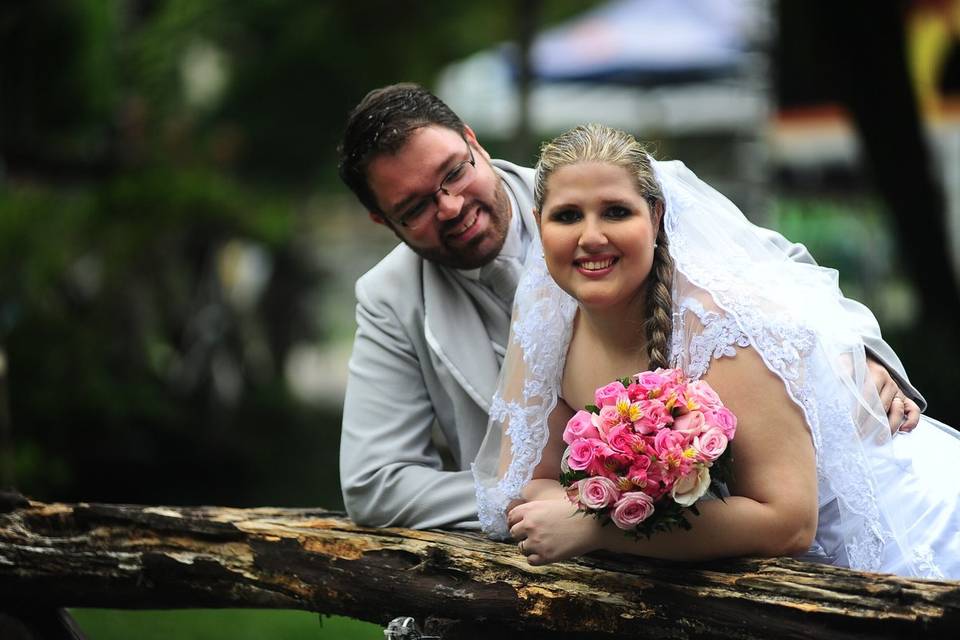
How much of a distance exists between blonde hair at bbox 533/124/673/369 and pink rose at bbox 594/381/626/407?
194 mm

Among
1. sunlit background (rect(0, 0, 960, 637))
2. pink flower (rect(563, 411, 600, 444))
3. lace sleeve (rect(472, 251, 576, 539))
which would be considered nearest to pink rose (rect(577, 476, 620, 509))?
pink flower (rect(563, 411, 600, 444))

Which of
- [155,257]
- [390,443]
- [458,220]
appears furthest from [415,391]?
[155,257]

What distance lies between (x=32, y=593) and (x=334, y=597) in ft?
3.70

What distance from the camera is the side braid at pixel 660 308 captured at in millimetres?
2949

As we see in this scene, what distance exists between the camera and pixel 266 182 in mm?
13414

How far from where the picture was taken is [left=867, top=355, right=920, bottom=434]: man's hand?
3195 millimetres

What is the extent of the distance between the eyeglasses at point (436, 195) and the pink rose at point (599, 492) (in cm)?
122

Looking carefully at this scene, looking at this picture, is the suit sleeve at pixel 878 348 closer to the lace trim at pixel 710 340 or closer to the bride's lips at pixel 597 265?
the lace trim at pixel 710 340

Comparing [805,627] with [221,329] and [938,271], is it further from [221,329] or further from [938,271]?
[221,329]

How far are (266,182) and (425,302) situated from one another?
32.5ft

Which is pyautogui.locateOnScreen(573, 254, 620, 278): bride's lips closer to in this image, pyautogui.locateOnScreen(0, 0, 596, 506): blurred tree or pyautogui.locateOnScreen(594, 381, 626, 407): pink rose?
pyautogui.locateOnScreen(594, 381, 626, 407): pink rose

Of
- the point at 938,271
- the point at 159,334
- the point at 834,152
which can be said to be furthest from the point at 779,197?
the point at 159,334

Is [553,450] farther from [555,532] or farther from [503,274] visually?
[503,274]

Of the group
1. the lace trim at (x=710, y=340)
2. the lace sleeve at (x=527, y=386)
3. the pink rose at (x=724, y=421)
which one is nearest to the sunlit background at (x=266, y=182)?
Answer: the lace sleeve at (x=527, y=386)
